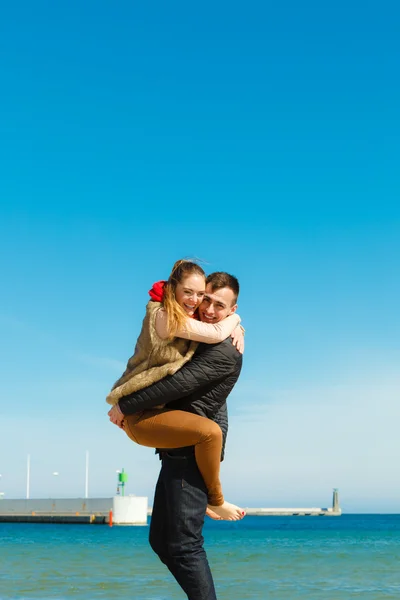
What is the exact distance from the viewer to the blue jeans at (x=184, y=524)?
387cm

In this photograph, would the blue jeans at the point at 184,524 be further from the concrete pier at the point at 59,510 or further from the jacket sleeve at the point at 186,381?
the concrete pier at the point at 59,510

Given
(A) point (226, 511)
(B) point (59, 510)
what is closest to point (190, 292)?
(A) point (226, 511)

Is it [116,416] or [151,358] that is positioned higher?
[151,358]

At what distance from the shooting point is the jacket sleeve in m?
3.77

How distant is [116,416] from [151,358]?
35 cm

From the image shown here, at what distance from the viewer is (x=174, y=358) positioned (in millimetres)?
3824

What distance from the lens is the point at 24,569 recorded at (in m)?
28.7

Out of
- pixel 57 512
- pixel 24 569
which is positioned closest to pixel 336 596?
pixel 24 569

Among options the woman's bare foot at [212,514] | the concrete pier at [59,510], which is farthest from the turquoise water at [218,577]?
the concrete pier at [59,510]

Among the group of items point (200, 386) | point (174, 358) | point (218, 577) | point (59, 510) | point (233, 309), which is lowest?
point (59, 510)

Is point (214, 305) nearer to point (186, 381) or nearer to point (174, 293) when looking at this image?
point (174, 293)

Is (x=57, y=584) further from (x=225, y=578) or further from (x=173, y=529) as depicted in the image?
(x=173, y=529)

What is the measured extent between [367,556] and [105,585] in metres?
20.6

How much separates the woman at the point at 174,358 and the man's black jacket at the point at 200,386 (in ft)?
0.12
